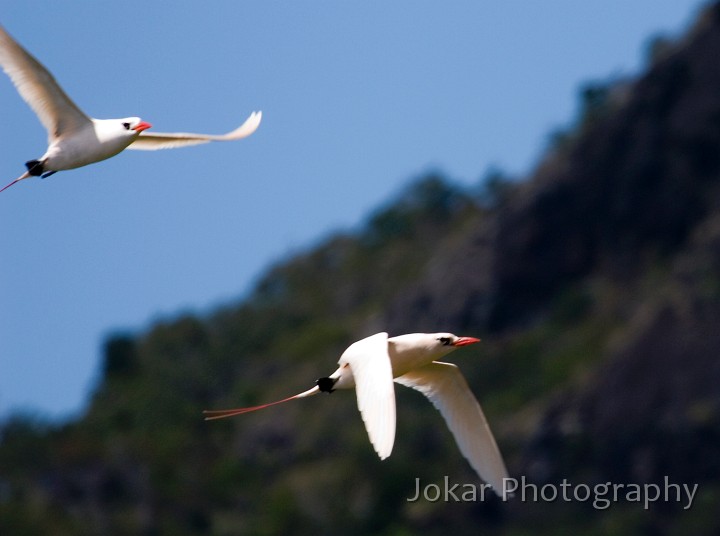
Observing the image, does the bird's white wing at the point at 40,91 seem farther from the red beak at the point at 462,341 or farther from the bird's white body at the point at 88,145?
the red beak at the point at 462,341

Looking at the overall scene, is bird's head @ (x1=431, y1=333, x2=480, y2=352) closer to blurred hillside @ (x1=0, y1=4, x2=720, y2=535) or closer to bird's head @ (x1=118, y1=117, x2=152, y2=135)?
bird's head @ (x1=118, y1=117, x2=152, y2=135)

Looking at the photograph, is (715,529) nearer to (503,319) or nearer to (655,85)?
(503,319)

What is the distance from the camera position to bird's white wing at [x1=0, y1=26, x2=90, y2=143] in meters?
17.5

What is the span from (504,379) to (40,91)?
5711 centimetres

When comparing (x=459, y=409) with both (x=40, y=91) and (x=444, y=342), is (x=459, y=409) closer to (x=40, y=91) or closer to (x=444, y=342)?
(x=444, y=342)

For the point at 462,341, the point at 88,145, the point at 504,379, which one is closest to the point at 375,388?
the point at 462,341

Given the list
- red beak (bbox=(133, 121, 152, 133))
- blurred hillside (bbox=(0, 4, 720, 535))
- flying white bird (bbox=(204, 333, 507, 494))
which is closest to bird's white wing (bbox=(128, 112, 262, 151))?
red beak (bbox=(133, 121, 152, 133))

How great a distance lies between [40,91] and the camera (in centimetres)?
1806

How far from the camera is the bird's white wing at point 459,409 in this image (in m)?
17.9

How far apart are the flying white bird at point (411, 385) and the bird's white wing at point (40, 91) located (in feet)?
12.2

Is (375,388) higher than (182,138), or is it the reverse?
(182,138)

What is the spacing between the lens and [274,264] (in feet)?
352

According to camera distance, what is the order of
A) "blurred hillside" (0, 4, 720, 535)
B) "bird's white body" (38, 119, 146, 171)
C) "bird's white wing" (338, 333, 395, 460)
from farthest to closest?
"blurred hillside" (0, 4, 720, 535) < "bird's white body" (38, 119, 146, 171) < "bird's white wing" (338, 333, 395, 460)

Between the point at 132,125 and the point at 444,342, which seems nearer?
the point at 444,342
